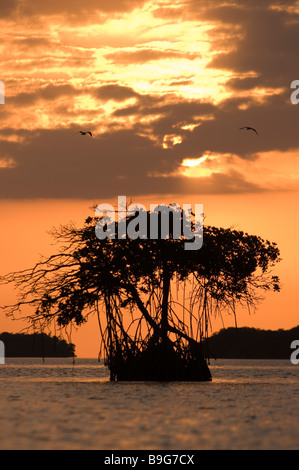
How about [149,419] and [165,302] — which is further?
[165,302]

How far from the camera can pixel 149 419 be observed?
28875 mm

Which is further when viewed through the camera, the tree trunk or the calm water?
the tree trunk

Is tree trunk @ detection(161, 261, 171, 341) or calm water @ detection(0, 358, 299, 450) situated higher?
tree trunk @ detection(161, 261, 171, 341)

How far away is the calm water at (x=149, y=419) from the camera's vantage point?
23.5 m

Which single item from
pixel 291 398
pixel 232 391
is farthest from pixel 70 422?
pixel 232 391

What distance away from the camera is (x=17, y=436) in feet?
80.0

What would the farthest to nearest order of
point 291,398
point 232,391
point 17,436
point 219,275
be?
point 219,275 → point 232,391 → point 291,398 → point 17,436

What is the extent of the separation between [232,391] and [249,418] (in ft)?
47.4

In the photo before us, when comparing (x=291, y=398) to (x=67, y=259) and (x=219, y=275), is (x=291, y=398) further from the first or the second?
(x=67, y=259)

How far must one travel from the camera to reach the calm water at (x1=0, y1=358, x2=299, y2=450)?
23516 millimetres

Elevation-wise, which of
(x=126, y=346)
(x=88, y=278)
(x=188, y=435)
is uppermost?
(x=88, y=278)

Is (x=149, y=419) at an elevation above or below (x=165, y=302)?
below

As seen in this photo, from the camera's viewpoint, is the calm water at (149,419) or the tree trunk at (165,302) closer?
the calm water at (149,419)

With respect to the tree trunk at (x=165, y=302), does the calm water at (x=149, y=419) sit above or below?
below
